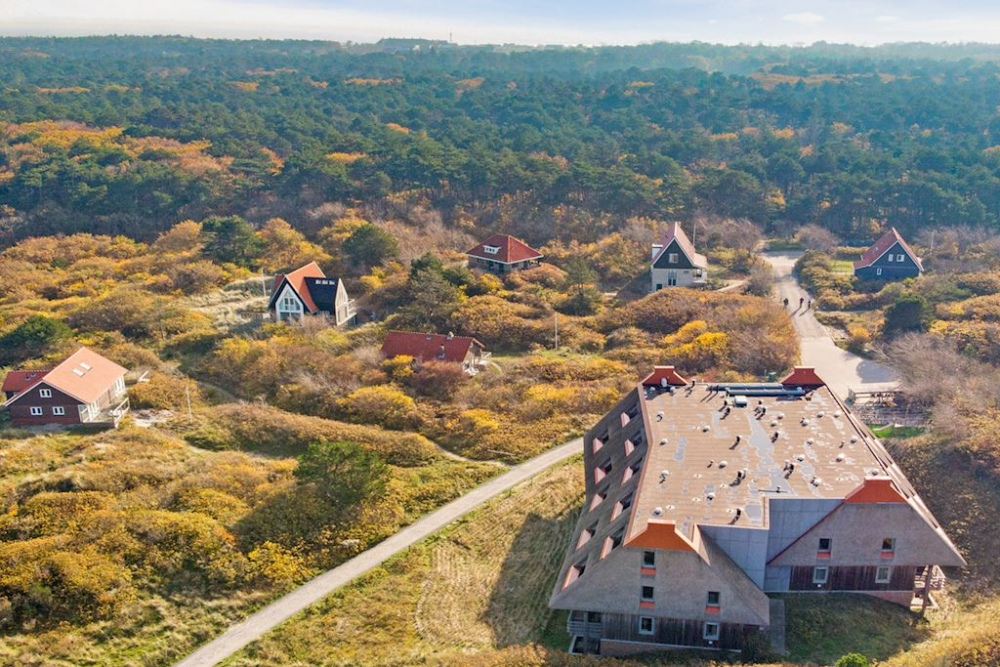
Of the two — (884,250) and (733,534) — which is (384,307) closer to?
(733,534)

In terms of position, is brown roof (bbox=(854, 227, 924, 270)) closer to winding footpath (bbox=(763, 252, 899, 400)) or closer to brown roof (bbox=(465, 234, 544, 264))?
winding footpath (bbox=(763, 252, 899, 400))

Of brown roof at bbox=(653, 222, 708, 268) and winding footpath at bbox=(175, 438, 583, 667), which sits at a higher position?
brown roof at bbox=(653, 222, 708, 268)

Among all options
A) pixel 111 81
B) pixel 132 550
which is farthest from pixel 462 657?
pixel 111 81

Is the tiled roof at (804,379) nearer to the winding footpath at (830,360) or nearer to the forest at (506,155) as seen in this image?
the winding footpath at (830,360)

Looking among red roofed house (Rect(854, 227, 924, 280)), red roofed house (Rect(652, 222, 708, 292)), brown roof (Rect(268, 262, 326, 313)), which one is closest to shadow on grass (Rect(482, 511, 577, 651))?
brown roof (Rect(268, 262, 326, 313))

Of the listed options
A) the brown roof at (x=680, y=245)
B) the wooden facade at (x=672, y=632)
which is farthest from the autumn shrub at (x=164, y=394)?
the brown roof at (x=680, y=245)

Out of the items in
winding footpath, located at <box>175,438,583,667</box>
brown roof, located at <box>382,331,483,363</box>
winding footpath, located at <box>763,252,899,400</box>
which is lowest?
winding footpath, located at <box>175,438,583,667</box>
